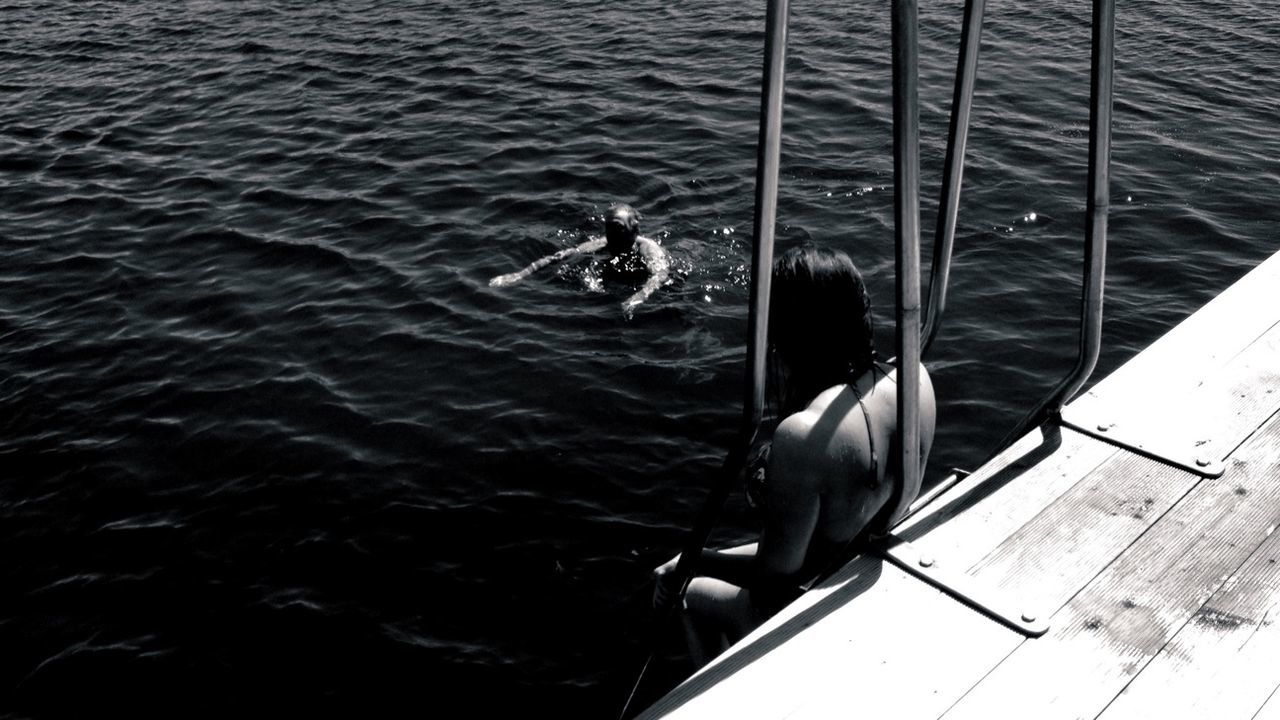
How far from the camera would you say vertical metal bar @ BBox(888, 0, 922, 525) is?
286cm

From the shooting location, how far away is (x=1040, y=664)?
10.5 feet

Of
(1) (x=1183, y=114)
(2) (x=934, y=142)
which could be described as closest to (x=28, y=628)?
(2) (x=934, y=142)

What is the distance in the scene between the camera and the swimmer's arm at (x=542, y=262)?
9.70 metres

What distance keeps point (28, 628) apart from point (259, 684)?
4.80ft

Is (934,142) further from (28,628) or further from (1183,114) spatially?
(28,628)

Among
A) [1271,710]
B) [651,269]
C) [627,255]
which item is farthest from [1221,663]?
[627,255]

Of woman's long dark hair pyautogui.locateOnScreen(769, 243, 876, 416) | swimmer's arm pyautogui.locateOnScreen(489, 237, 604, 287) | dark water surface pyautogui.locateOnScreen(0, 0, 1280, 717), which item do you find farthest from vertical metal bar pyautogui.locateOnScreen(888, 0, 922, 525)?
swimmer's arm pyautogui.locateOnScreen(489, 237, 604, 287)

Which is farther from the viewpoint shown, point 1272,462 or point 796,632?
point 1272,462

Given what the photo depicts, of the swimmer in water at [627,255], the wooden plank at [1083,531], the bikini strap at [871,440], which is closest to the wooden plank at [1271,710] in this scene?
the wooden plank at [1083,531]

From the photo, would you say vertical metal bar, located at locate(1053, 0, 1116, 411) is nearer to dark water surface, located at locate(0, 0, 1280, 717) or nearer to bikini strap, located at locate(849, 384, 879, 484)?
bikini strap, located at locate(849, 384, 879, 484)

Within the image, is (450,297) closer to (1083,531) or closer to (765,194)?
(1083,531)

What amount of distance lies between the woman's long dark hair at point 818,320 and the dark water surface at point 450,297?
2.47 meters

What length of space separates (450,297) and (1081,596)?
6801 mm

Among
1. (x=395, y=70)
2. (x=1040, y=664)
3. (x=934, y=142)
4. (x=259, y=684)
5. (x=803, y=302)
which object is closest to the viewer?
(x=1040, y=664)
